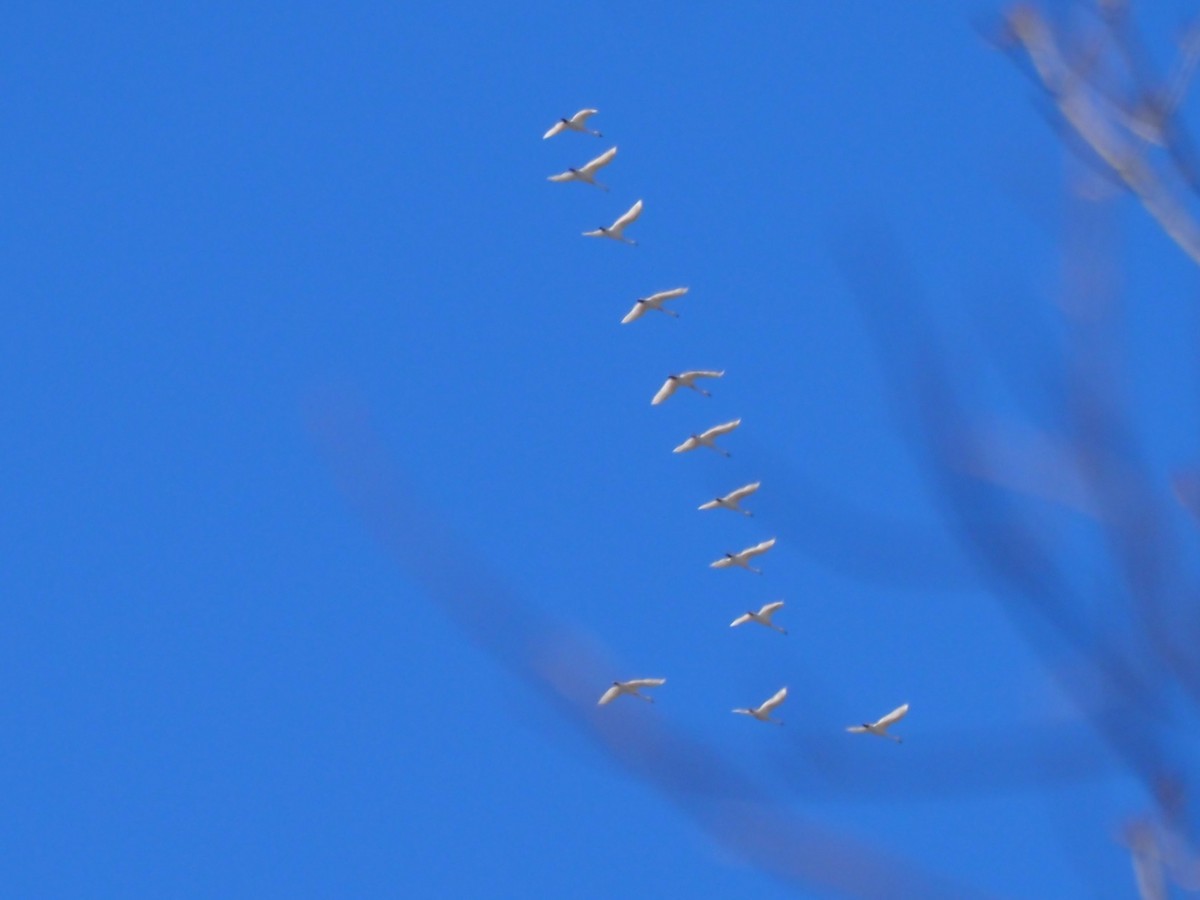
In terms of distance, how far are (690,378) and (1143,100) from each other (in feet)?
52.4

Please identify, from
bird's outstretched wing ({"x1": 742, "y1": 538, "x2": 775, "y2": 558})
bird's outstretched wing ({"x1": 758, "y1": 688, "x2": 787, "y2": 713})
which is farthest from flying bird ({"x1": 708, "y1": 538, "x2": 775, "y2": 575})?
bird's outstretched wing ({"x1": 758, "y1": 688, "x2": 787, "y2": 713})

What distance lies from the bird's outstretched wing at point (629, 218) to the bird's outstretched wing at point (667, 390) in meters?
1.89

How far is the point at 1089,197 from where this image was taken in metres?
5.27

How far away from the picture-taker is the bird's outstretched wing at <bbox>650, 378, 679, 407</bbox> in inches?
837

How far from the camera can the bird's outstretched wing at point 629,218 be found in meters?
21.1

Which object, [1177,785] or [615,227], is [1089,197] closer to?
[1177,785]

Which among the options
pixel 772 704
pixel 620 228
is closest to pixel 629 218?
pixel 620 228

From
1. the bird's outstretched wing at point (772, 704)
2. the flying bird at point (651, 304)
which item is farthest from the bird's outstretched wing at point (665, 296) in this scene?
the bird's outstretched wing at point (772, 704)

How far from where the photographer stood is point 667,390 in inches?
839

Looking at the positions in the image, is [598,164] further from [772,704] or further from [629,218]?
[772,704]

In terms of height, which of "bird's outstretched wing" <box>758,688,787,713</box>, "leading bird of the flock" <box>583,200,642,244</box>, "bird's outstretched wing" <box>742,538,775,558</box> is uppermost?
"leading bird of the flock" <box>583,200,642,244</box>

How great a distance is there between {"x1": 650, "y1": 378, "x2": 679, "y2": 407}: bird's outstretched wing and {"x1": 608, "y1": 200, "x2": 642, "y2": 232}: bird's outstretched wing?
189 cm

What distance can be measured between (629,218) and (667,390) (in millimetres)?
2031

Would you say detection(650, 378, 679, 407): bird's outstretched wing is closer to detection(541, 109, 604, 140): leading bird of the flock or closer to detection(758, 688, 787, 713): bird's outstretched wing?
detection(541, 109, 604, 140): leading bird of the flock
